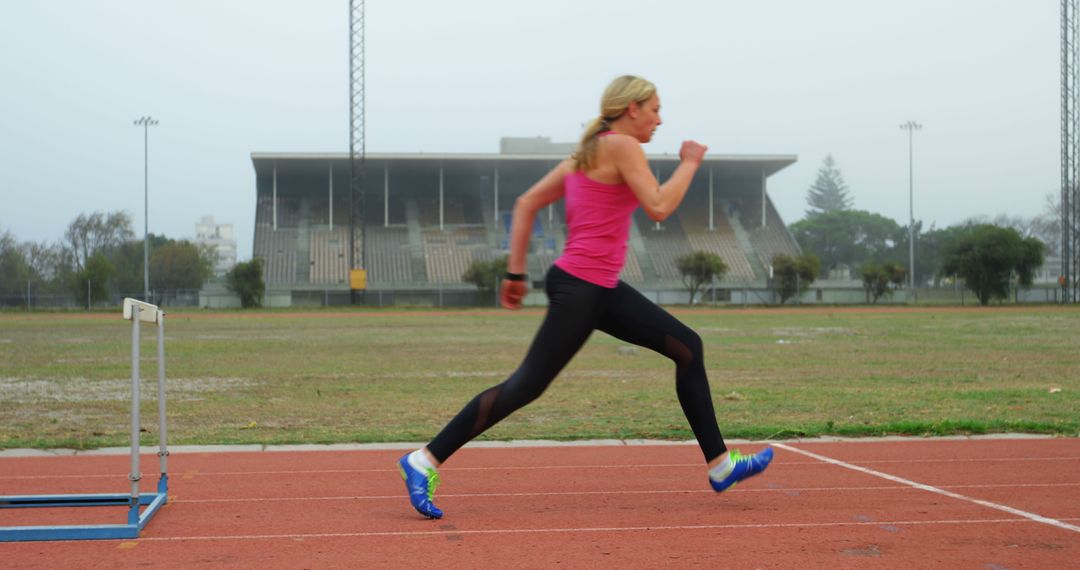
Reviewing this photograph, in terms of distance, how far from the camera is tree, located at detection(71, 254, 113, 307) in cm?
5912

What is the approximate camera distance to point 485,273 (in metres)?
64.1

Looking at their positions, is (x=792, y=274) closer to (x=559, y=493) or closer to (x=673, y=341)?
(x=559, y=493)

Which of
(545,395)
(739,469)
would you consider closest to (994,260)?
(545,395)

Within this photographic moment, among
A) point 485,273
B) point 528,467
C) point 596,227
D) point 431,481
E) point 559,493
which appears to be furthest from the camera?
point 485,273

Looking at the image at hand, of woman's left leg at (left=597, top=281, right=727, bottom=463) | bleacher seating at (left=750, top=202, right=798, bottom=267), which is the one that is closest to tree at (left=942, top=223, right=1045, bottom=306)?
bleacher seating at (left=750, top=202, right=798, bottom=267)

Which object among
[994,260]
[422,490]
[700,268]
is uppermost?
[994,260]

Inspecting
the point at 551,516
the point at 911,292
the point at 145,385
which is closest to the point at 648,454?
the point at 551,516

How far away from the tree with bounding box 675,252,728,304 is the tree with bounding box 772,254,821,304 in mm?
3248

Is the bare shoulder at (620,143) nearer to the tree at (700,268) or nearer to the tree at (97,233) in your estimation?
Result: the tree at (700,268)

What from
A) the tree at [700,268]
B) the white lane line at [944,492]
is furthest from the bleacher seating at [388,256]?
the white lane line at [944,492]

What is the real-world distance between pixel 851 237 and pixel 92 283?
4014 inches

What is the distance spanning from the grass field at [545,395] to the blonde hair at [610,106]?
3941 millimetres

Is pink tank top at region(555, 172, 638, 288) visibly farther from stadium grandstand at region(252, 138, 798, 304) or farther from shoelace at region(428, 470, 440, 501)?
stadium grandstand at region(252, 138, 798, 304)

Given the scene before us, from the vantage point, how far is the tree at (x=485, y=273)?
6352cm
